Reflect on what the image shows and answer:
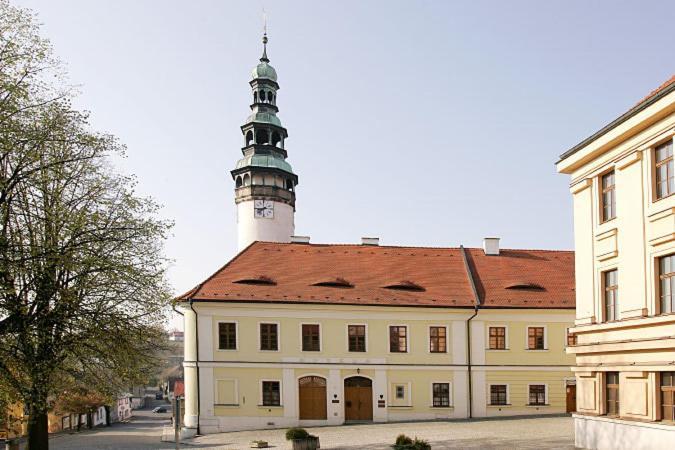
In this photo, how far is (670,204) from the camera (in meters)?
16.0

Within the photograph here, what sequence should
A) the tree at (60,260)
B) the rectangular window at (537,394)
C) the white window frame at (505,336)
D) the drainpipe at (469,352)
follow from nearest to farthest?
1. the tree at (60,260)
2. the drainpipe at (469,352)
3. the rectangular window at (537,394)
4. the white window frame at (505,336)

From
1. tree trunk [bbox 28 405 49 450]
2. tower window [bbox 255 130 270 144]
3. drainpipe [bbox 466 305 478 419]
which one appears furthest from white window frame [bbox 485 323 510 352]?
tower window [bbox 255 130 270 144]

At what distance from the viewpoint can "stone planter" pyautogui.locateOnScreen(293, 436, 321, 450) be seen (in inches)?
835

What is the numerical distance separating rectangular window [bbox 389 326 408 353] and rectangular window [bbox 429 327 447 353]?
1248 millimetres

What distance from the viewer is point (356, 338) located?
30828 mm

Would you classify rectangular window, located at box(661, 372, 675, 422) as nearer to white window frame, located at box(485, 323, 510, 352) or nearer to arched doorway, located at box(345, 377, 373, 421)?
white window frame, located at box(485, 323, 510, 352)

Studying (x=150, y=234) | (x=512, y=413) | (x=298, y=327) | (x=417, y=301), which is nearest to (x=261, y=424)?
(x=298, y=327)

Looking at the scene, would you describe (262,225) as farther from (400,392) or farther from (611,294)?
(611,294)

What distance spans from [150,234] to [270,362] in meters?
13.2

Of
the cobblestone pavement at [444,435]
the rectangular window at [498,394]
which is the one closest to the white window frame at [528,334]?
the rectangular window at [498,394]

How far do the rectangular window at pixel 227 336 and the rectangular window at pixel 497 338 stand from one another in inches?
488

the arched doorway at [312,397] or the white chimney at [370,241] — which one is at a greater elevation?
the white chimney at [370,241]

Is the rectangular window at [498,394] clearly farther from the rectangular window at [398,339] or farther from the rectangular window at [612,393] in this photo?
the rectangular window at [612,393]

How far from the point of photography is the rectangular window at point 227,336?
30.0 metres
